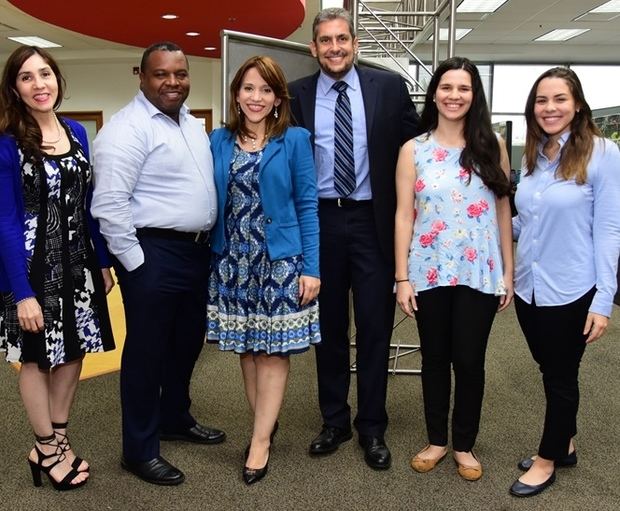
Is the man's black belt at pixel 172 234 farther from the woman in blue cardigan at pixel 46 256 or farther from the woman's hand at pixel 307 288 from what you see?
the woman's hand at pixel 307 288

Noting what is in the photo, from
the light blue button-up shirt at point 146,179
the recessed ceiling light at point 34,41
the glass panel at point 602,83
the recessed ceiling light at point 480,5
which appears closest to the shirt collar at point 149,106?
the light blue button-up shirt at point 146,179

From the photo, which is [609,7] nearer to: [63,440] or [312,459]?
[312,459]

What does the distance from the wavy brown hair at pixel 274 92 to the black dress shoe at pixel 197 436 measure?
49.5 inches

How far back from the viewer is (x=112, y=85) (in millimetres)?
12500

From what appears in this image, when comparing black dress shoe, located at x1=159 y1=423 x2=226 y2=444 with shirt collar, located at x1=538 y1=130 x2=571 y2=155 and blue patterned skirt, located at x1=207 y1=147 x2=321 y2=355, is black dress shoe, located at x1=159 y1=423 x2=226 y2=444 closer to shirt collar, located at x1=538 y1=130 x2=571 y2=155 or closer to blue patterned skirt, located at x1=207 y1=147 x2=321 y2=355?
blue patterned skirt, located at x1=207 y1=147 x2=321 y2=355

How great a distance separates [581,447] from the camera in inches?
100

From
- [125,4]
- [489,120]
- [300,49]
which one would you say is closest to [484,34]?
[125,4]

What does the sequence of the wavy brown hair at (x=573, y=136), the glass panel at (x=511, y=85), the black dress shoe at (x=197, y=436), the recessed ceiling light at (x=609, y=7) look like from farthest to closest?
the glass panel at (x=511, y=85) < the recessed ceiling light at (x=609, y=7) < the black dress shoe at (x=197, y=436) < the wavy brown hair at (x=573, y=136)

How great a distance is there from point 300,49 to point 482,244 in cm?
137

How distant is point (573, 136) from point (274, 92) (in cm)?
99

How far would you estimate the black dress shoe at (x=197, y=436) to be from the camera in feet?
8.43

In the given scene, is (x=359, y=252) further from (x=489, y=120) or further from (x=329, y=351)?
(x=489, y=120)

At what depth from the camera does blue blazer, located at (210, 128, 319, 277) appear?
2.07 meters

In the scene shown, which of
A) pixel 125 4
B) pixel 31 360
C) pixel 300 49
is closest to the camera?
pixel 31 360
